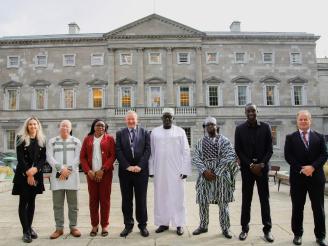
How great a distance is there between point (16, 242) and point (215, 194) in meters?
3.74

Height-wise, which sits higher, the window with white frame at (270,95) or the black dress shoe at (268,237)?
the window with white frame at (270,95)

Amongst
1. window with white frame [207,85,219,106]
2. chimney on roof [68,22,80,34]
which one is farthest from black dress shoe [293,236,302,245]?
chimney on roof [68,22,80,34]

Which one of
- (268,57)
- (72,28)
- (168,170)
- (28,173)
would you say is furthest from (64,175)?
(72,28)

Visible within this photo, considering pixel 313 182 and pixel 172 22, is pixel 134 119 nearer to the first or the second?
pixel 313 182

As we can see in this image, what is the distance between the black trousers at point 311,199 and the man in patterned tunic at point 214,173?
1.17m

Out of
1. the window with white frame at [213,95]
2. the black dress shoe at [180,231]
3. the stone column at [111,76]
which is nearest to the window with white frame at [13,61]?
the stone column at [111,76]

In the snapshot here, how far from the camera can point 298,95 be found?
3725 cm

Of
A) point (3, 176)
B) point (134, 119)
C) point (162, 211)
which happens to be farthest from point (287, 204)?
point (3, 176)

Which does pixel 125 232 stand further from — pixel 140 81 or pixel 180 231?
pixel 140 81

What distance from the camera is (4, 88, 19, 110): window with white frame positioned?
37219mm

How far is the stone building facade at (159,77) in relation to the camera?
36.5m

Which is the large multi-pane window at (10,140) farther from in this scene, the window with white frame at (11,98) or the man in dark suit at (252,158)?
the man in dark suit at (252,158)

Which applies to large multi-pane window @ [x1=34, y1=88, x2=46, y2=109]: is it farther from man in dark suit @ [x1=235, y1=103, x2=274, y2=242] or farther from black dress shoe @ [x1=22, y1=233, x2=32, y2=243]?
man in dark suit @ [x1=235, y1=103, x2=274, y2=242]

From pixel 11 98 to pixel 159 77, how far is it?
51.1 feet
